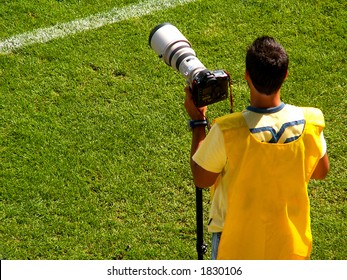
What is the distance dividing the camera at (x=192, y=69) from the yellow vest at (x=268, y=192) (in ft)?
0.93

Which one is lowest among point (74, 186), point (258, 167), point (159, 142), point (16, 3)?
point (258, 167)

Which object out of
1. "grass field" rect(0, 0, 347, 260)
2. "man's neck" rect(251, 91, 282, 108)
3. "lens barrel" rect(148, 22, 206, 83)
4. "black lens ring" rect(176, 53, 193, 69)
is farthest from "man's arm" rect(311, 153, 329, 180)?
"grass field" rect(0, 0, 347, 260)

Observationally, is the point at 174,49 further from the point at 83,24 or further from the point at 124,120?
the point at 83,24

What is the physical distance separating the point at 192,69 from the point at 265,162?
653 mm

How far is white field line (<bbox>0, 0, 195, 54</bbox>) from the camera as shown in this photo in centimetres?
547

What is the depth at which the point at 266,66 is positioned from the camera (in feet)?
9.20

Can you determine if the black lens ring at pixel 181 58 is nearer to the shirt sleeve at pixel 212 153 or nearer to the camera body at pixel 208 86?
the camera body at pixel 208 86

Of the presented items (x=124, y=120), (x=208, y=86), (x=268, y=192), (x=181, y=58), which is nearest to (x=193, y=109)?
(x=208, y=86)

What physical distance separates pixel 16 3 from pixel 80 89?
3.75 ft

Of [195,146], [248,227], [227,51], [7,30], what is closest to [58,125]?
[7,30]

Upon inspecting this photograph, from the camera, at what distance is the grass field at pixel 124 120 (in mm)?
4395

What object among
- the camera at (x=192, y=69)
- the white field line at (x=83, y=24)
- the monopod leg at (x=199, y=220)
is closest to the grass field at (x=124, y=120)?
the white field line at (x=83, y=24)

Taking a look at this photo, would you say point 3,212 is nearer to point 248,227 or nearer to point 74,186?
point 74,186

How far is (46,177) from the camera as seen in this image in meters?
4.62
